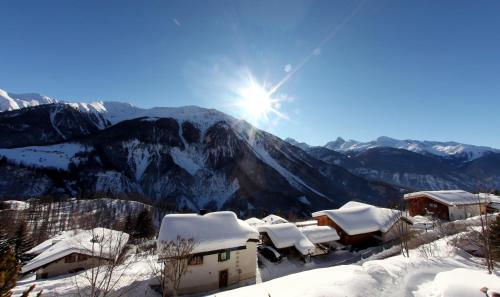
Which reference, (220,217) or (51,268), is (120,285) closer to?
(220,217)

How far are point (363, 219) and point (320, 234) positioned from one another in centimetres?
927

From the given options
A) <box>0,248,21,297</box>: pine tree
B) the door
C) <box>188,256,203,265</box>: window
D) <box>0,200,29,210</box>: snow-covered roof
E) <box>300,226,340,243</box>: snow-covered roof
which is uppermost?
<box>0,200,29,210</box>: snow-covered roof

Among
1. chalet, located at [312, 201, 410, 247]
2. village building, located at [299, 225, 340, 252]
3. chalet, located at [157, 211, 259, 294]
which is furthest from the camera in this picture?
chalet, located at [312, 201, 410, 247]

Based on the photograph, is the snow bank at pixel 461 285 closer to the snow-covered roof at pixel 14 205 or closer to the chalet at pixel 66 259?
the chalet at pixel 66 259

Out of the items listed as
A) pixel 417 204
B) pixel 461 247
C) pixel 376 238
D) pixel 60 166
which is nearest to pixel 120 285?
pixel 461 247

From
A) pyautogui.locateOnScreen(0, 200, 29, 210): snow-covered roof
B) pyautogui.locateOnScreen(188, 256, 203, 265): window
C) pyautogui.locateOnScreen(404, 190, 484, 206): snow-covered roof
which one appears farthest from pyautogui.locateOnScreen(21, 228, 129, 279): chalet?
pyautogui.locateOnScreen(0, 200, 29, 210): snow-covered roof

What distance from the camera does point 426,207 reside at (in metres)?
62.8

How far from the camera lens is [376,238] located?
48656mm

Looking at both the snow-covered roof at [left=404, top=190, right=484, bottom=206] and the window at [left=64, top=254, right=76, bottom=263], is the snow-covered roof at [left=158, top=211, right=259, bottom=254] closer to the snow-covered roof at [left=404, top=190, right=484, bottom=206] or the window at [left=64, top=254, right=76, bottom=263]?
the window at [left=64, top=254, right=76, bottom=263]

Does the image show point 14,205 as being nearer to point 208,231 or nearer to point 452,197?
point 208,231

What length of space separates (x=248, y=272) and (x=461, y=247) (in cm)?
2408

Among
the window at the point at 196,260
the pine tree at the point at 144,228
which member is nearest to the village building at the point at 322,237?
the window at the point at 196,260

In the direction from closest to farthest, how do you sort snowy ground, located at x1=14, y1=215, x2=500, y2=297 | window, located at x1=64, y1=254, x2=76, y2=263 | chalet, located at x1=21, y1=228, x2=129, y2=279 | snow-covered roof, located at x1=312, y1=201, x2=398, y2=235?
snowy ground, located at x1=14, y1=215, x2=500, y2=297, chalet, located at x1=21, y1=228, x2=129, y2=279, window, located at x1=64, y1=254, x2=76, y2=263, snow-covered roof, located at x1=312, y1=201, x2=398, y2=235

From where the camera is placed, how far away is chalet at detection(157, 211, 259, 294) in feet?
99.7
